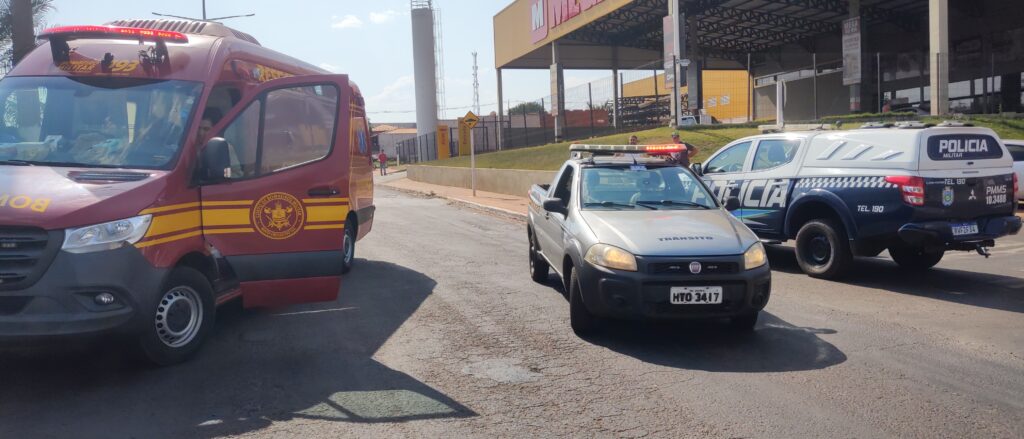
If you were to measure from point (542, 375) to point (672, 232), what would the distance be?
68.6 inches

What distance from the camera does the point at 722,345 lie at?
20.8 feet

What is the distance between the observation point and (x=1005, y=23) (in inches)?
1353

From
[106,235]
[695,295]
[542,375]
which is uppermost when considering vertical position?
[106,235]

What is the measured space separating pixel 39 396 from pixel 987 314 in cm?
787

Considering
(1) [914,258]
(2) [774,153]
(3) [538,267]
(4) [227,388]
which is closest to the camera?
(4) [227,388]

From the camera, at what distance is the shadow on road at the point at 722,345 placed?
582 cm

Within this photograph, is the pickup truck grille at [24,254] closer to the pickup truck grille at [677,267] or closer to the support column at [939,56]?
the pickup truck grille at [677,267]

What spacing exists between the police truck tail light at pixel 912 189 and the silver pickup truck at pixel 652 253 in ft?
7.76

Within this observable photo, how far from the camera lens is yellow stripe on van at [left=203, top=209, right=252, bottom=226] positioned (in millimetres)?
6105

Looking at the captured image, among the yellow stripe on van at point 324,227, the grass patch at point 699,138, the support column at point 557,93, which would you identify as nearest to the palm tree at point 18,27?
the yellow stripe on van at point 324,227

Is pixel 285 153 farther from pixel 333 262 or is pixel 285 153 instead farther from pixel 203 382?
pixel 203 382

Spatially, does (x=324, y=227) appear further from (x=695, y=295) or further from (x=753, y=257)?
(x=753, y=257)

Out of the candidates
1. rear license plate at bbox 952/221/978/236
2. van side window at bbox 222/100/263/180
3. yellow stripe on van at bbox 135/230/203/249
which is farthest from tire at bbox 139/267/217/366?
rear license plate at bbox 952/221/978/236

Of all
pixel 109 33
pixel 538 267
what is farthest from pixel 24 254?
pixel 538 267
